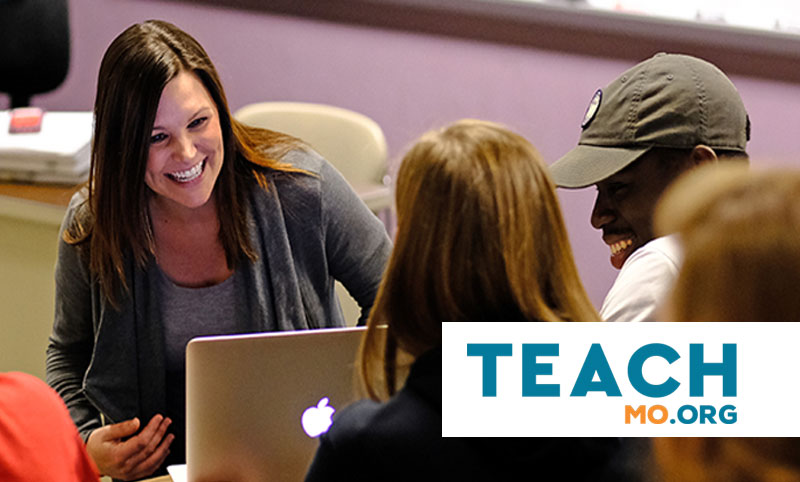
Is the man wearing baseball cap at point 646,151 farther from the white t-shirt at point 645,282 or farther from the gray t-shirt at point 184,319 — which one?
the gray t-shirt at point 184,319

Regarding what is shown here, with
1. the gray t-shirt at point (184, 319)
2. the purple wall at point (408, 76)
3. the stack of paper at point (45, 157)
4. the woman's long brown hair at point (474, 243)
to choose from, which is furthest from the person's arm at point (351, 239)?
the purple wall at point (408, 76)

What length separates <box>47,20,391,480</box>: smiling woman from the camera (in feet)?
5.53

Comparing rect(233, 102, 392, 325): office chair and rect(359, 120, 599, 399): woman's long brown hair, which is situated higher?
rect(359, 120, 599, 399): woman's long brown hair

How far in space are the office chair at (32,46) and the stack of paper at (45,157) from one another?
1.51 ft

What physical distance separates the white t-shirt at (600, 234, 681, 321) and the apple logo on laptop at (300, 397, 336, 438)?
1.28 feet

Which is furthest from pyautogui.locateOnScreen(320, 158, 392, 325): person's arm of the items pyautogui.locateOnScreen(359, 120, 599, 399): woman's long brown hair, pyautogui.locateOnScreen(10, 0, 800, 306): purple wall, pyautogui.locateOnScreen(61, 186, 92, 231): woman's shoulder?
pyautogui.locateOnScreen(10, 0, 800, 306): purple wall

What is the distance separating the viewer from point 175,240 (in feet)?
5.94

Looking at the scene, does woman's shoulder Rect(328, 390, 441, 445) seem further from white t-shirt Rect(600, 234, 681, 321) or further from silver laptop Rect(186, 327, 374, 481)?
white t-shirt Rect(600, 234, 681, 321)

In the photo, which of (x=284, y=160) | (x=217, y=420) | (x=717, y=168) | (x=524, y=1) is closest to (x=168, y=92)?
(x=284, y=160)

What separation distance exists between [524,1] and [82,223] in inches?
73.1

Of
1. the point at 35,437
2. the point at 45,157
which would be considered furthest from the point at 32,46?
the point at 35,437

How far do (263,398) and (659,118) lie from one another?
0.68 metres

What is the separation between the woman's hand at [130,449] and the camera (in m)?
1.58

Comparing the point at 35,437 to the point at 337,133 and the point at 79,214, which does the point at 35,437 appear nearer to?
the point at 79,214
